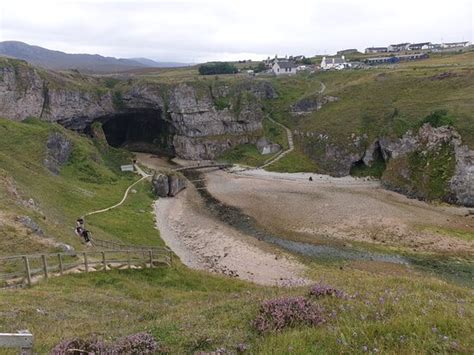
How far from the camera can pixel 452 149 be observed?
66812 mm

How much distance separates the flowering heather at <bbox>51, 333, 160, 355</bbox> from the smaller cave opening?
74.5 meters

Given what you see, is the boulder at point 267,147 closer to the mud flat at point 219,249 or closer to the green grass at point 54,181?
the green grass at point 54,181

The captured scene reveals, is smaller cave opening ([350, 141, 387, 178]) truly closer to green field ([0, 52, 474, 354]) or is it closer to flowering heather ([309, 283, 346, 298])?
green field ([0, 52, 474, 354])

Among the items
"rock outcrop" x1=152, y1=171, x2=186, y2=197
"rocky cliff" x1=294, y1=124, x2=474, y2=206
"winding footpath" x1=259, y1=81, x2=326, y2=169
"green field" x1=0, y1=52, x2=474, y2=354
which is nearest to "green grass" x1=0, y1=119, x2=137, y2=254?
"green field" x1=0, y1=52, x2=474, y2=354

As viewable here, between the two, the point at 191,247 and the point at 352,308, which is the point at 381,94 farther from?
the point at 352,308

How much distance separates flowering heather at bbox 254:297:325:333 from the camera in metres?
9.74

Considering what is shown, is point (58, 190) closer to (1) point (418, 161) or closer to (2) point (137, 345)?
(2) point (137, 345)

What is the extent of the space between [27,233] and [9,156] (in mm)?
31838

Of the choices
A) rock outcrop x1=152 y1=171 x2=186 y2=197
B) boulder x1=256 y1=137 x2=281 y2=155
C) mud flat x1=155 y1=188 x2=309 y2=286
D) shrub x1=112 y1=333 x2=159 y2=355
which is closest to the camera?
shrub x1=112 y1=333 x2=159 y2=355

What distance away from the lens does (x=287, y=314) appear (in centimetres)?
1007

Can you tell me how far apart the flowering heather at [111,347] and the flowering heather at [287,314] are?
2625 mm

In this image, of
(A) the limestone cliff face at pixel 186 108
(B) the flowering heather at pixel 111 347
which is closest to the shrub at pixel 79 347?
(B) the flowering heather at pixel 111 347

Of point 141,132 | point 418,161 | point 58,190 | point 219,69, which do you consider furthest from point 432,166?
point 219,69

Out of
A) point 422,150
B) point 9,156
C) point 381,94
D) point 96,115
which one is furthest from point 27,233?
point 381,94
